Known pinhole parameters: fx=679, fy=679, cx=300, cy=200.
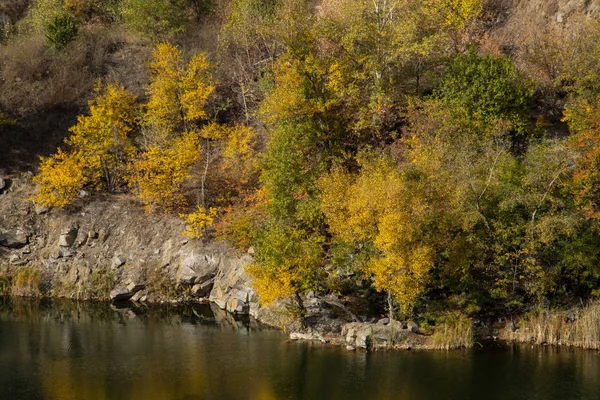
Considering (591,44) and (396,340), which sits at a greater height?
(591,44)

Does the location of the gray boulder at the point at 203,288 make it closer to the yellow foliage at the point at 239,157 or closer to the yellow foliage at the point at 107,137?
the yellow foliage at the point at 239,157

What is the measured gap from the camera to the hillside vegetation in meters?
43.6

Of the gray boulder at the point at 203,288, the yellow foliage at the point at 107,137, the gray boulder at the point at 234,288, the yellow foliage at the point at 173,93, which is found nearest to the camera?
the gray boulder at the point at 234,288

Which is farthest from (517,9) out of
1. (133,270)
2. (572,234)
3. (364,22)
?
(133,270)

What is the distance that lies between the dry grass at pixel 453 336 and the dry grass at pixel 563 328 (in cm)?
336

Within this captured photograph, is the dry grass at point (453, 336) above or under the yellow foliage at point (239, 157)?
under

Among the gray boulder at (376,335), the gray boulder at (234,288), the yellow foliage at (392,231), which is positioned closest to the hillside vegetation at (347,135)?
the yellow foliage at (392,231)

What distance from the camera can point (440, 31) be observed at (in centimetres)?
6381

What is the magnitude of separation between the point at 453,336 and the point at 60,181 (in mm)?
35806

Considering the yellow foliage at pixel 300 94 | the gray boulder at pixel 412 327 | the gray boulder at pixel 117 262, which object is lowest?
the gray boulder at pixel 412 327

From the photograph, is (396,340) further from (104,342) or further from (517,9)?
(517,9)

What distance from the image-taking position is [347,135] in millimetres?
60688

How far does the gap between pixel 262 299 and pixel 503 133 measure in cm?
2371

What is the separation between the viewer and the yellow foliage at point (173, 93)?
63.0m
